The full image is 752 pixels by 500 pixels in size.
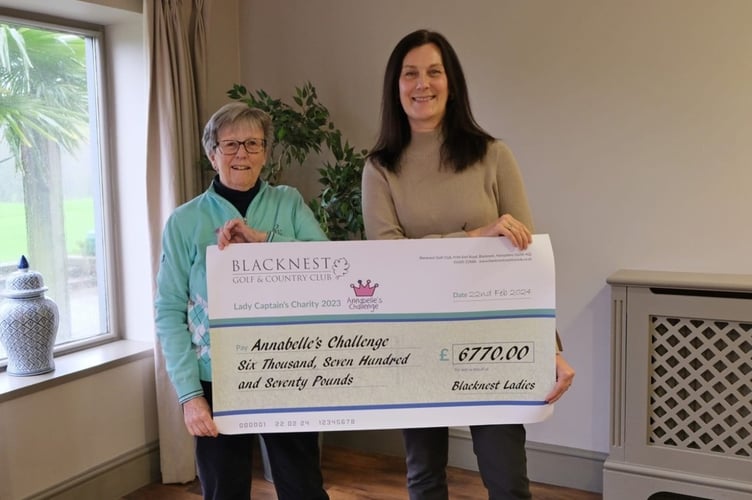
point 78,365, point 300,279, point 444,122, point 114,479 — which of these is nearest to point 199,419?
point 300,279

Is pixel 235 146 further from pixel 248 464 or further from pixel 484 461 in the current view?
pixel 484 461

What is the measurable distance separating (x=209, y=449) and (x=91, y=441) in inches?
50.7

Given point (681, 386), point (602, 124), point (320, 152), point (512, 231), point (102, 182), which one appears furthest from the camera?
point (320, 152)

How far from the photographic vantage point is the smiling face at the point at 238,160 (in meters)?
1.67

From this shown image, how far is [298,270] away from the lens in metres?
1.64

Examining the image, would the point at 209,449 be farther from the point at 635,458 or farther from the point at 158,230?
the point at 635,458

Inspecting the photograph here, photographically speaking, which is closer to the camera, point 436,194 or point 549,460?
point 436,194

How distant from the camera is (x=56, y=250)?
290 centimetres

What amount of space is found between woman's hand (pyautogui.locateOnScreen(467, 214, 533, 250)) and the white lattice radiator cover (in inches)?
41.2

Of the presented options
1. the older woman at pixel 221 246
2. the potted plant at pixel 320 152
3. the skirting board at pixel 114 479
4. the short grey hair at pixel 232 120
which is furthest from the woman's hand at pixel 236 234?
the skirting board at pixel 114 479

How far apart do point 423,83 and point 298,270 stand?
0.54 m

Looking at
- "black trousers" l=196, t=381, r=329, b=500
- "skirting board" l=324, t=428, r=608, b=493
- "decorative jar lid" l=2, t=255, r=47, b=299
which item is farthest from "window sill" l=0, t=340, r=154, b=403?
"skirting board" l=324, t=428, r=608, b=493

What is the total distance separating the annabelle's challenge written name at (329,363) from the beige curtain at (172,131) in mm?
1370

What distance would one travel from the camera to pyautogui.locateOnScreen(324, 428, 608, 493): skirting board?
284 cm
